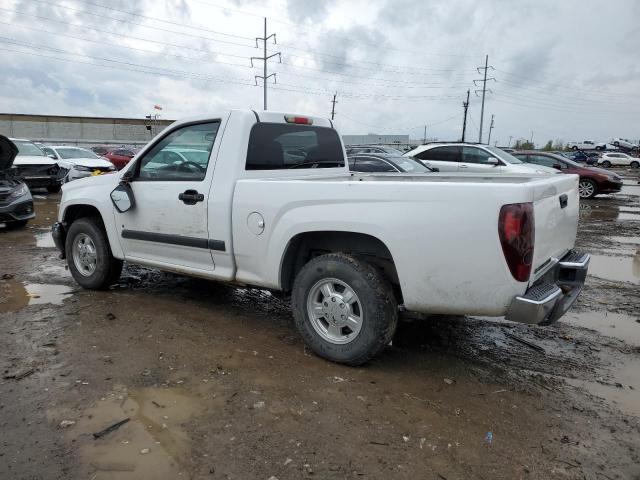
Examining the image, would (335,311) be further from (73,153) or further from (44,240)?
(73,153)

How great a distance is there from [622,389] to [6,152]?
402 inches

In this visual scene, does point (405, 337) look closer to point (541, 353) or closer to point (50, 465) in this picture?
point (541, 353)

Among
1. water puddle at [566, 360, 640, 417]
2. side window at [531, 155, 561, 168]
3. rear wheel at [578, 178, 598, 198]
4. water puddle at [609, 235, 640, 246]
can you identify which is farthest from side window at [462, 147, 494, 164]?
water puddle at [566, 360, 640, 417]

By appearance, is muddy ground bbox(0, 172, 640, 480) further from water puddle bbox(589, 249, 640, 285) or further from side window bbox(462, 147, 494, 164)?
side window bbox(462, 147, 494, 164)

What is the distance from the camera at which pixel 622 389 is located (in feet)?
11.1

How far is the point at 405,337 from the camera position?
169 inches

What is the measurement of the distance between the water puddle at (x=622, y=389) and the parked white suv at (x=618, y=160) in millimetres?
50112

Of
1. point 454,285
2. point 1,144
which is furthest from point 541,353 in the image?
point 1,144

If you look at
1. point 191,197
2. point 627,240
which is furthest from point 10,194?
point 627,240

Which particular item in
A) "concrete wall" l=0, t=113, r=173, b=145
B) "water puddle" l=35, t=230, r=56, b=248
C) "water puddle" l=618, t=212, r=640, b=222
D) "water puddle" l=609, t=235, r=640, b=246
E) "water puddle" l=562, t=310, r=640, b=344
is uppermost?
"concrete wall" l=0, t=113, r=173, b=145

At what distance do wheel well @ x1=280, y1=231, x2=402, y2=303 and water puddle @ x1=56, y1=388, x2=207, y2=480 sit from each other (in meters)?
1.21

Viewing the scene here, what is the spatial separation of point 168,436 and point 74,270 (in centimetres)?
342

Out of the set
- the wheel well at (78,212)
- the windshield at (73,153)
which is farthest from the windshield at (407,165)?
the windshield at (73,153)

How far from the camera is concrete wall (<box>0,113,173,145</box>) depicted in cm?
5625
